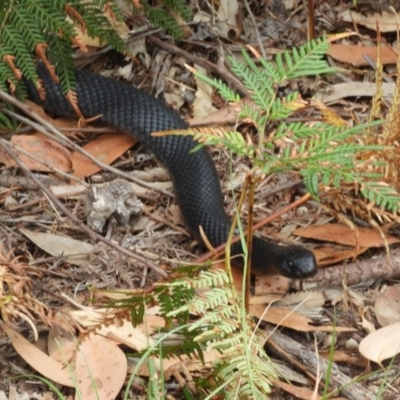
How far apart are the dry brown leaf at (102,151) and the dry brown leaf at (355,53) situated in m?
1.42

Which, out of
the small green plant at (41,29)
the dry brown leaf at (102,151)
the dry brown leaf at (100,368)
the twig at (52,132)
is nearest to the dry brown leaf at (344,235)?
the twig at (52,132)

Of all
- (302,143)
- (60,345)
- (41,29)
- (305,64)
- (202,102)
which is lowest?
(60,345)

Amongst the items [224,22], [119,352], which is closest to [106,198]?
[119,352]

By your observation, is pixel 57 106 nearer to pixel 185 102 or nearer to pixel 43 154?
pixel 43 154

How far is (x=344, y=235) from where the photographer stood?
4191 millimetres

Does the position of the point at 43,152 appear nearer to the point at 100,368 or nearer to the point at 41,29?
the point at 41,29

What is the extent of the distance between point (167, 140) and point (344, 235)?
1237 mm

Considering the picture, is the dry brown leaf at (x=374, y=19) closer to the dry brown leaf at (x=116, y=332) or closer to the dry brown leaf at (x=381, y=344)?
the dry brown leaf at (x=381, y=344)

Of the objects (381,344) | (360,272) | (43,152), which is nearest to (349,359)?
(381,344)

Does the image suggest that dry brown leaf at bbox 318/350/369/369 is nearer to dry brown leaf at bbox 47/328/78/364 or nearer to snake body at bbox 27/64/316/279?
snake body at bbox 27/64/316/279

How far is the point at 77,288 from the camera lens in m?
3.77

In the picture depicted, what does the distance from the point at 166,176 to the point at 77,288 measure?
114 centimetres

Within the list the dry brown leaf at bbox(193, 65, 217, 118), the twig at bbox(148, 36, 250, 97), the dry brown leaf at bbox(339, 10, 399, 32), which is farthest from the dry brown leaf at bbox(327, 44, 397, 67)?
the dry brown leaf at bbox(193, 65, 217, 118)

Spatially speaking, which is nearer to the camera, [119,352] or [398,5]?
[119,352]
